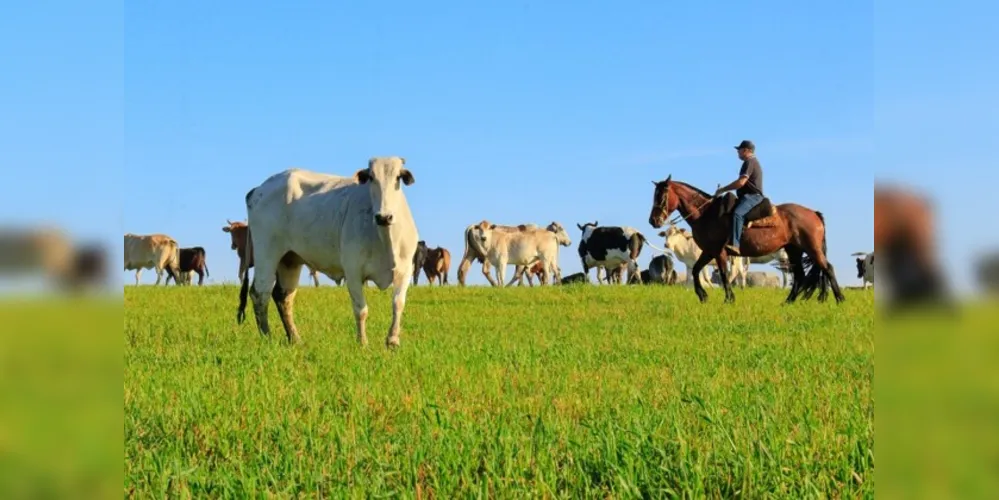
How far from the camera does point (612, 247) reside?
35.9 metres

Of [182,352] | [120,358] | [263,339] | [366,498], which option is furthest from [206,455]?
[263,339]

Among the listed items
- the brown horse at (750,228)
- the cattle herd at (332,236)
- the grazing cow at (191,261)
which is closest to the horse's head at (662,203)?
the brown horse at (750,228)

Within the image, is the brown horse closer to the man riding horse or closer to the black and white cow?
the man riding horse

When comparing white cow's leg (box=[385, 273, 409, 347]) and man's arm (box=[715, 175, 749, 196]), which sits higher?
man's arm (box=[715, 175, 749, 196])

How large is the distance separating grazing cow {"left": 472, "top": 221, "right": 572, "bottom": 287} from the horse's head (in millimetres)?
16358

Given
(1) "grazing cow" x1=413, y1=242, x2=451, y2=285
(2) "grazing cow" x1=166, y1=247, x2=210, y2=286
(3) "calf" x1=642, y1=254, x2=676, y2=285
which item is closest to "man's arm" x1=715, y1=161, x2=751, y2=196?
(3) "calf" x1=642, y1=254, x2=676, y2=285

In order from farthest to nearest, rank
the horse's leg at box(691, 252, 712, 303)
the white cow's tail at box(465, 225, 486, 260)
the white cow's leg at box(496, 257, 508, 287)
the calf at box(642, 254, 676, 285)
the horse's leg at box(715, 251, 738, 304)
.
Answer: the calf at box(642, 254, 676, 285) → the white cow's tail at box(465, 225, 486, 260) → the white cow's leg at box(496, 257, 508, 287) → the horse's leg at box(715, 251, 738, 304) → the horse's leg at box(691, 252, 712, 303)

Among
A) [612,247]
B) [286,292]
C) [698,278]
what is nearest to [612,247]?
[612,247]

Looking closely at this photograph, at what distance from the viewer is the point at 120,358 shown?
92 centimetres

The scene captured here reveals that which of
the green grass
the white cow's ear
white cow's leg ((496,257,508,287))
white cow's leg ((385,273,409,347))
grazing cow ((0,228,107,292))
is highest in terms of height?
the white cow's ear

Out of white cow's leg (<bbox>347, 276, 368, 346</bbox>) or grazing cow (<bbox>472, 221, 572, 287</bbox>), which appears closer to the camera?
white cow's leg (<bbox>347, 276, 368, 346</bbox>)

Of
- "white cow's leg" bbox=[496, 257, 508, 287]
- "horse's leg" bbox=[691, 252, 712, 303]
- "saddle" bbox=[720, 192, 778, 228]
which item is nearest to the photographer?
"horse's leg" bbox=[691, 252, 712, 303]

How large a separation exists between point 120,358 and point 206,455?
317 centimetres

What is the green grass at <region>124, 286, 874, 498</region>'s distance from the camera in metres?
3.14
